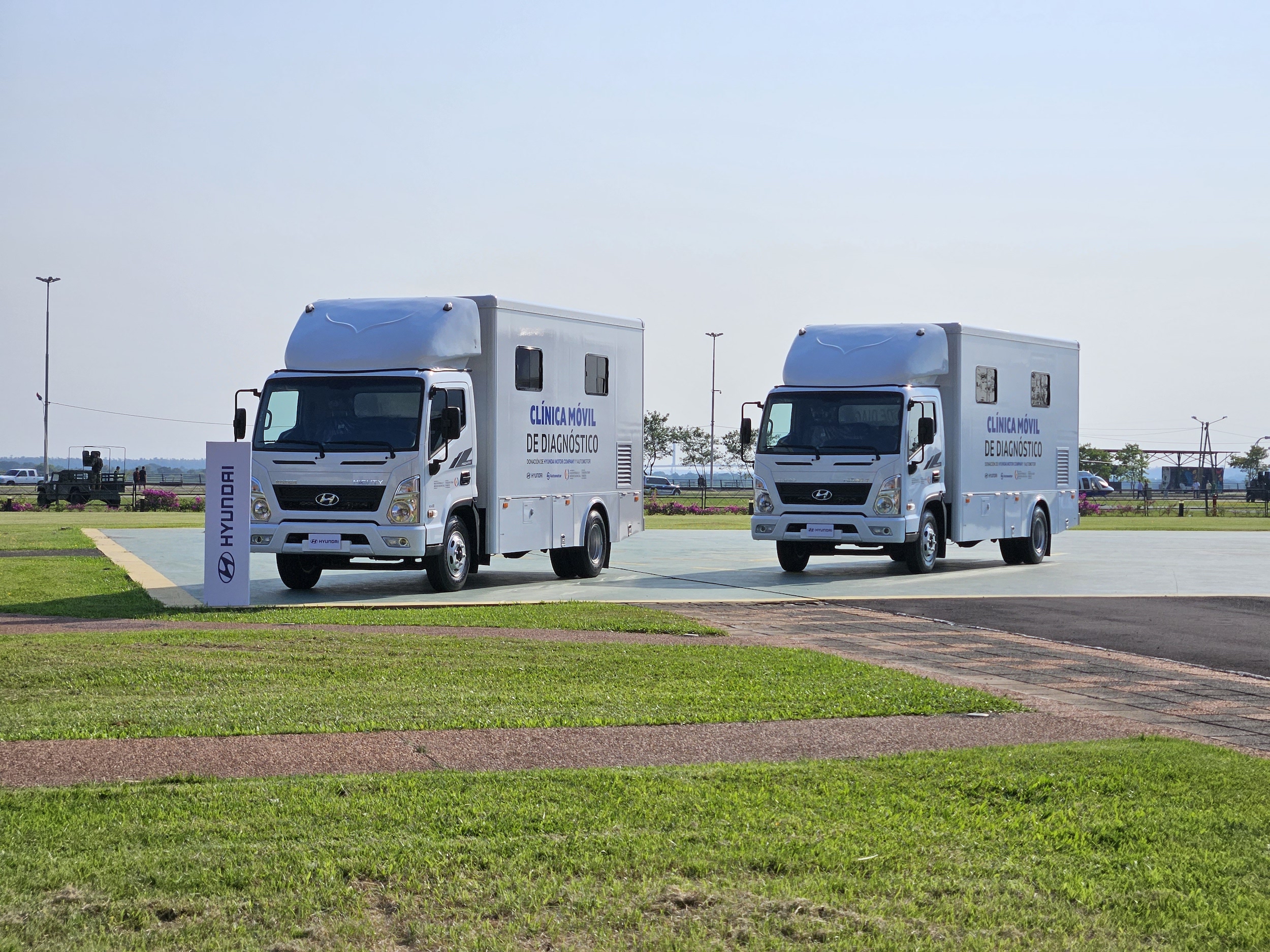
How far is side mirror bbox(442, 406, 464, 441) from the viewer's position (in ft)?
53.6

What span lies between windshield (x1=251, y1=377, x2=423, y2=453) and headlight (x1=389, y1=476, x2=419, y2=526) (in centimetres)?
39

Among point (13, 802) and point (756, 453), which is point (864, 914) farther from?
point (756, 453)

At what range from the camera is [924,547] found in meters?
21.0

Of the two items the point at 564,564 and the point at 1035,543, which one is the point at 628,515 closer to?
the point at 564,564

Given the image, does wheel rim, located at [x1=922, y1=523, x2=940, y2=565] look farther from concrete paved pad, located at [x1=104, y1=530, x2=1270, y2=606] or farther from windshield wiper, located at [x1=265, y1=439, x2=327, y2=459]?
windshield wiper, located at [x1=265, y1=439, x2=327, y2=459]

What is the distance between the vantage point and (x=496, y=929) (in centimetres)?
455

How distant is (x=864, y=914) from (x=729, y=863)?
65cm

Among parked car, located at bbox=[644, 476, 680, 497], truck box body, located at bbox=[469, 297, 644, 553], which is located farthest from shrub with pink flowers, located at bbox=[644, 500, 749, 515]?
truck box body, located at bbox=[469, 297, 644, 553]

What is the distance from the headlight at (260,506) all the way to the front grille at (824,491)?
275 inches

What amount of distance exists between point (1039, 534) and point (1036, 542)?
0.24m

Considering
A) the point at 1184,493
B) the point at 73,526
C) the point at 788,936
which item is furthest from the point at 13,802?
the point at 1184,493

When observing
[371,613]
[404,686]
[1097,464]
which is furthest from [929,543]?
[1097,464]

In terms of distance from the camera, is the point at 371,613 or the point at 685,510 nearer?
the point at 371,613

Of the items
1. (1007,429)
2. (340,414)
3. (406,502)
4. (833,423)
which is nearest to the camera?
(406,502)
